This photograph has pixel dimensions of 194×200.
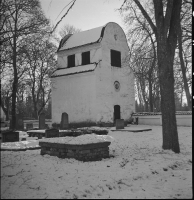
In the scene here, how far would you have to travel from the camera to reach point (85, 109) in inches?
907

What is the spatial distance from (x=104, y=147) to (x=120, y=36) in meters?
19.2

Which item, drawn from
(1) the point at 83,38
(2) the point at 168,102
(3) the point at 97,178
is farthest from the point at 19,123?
(3) the point at 97,178

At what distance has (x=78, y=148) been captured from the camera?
7316 millimetres

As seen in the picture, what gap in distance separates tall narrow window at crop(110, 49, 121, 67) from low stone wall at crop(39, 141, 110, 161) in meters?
17.3

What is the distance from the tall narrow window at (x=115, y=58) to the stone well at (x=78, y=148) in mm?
17164

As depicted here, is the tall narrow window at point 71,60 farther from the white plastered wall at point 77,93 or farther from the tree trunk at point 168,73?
the tree trunk at point 168,73

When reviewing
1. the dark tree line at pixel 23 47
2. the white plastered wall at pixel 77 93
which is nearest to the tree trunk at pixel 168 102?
the dark tree line at pixel 23 47

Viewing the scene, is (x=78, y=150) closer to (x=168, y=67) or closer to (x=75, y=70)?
(x=168, y=67)

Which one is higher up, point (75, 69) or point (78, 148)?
point (75, 69)

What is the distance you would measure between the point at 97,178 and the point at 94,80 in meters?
17.3

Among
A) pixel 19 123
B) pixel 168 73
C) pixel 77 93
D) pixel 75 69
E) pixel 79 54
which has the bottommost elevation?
pixel 19 123

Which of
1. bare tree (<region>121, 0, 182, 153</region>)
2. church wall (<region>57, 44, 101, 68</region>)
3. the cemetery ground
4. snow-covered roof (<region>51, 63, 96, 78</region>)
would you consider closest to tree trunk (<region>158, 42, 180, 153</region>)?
bare tree (<region>121, 0, 182, 153</region>)

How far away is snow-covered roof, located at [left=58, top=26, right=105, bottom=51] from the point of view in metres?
23.9

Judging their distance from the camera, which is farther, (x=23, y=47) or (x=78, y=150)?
(x=23, y=47)
